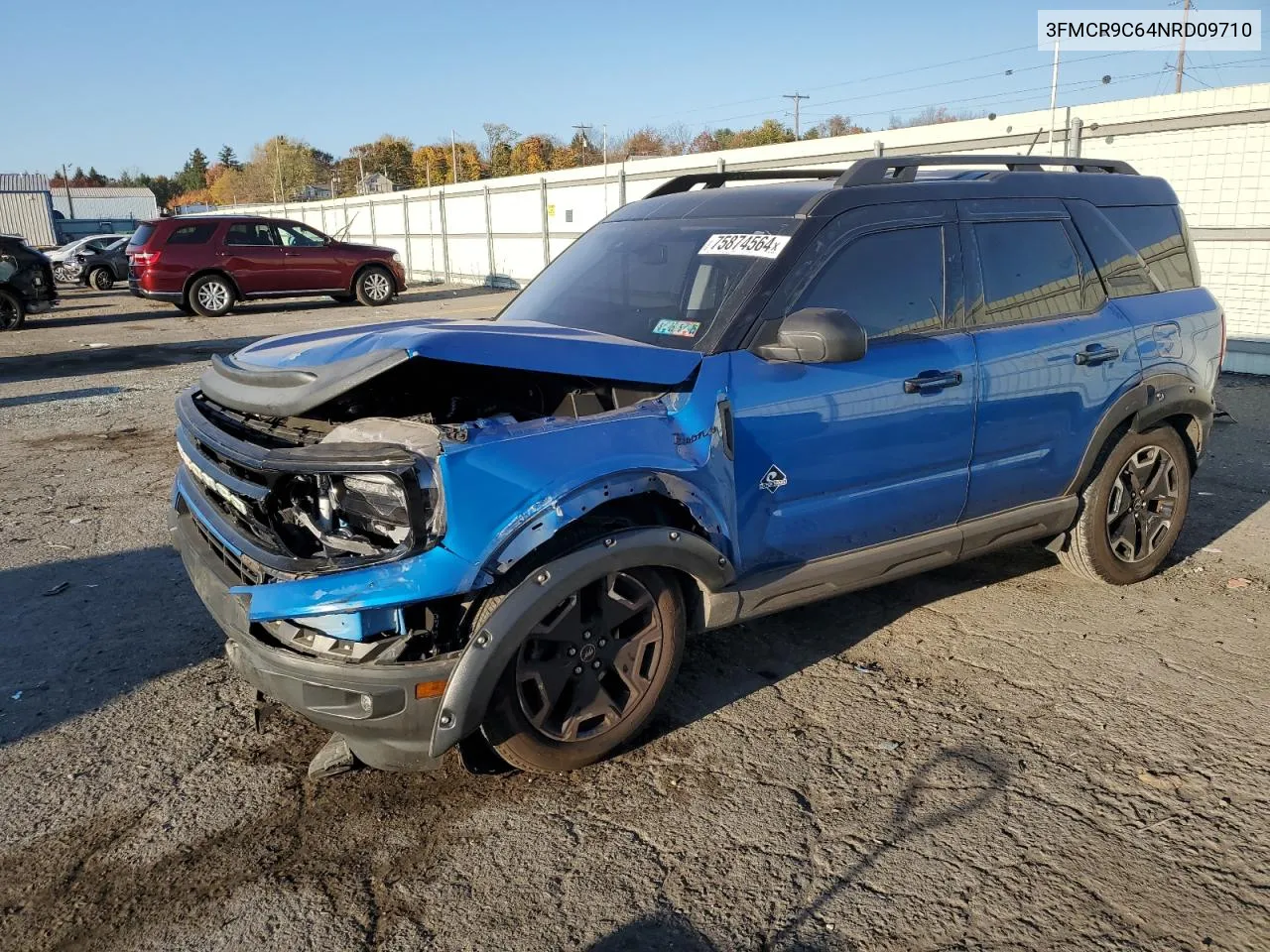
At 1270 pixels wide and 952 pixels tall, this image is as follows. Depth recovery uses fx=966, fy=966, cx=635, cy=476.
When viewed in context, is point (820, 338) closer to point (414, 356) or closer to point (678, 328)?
point (678, 328)

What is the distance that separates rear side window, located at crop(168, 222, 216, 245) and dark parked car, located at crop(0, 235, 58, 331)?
2.41 m

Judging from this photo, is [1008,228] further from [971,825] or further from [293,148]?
[293,148]

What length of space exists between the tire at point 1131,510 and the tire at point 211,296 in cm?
1788

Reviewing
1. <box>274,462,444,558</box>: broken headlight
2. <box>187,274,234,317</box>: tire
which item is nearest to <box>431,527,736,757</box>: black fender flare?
<box>274,462,444,558</box>: broken headlight

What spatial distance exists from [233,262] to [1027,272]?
57.8 ft

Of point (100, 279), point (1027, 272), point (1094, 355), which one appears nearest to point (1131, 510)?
point (1094, 355)

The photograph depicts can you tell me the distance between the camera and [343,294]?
20469 mm

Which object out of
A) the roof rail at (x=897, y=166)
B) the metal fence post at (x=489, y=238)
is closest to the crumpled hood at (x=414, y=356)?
the roof rail at (x=897, y=166)

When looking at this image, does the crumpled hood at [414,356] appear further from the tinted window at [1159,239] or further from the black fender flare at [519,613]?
the tinted window at [1159,239]

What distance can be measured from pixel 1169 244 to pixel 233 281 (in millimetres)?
17772

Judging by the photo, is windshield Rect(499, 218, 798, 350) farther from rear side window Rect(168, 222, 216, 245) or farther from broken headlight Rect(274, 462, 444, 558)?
rear side window Rect(168, 222, 216, 245)

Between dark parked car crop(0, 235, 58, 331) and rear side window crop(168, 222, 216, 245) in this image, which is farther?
rear side window crop(168, 222, 216, 245)

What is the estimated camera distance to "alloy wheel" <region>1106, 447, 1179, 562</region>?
15.9 ft

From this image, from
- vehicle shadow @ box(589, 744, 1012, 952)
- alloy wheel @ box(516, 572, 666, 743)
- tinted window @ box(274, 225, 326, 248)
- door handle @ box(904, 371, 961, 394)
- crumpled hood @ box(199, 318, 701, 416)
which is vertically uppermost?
tinted window @ box(274, 225, 326, 248)
